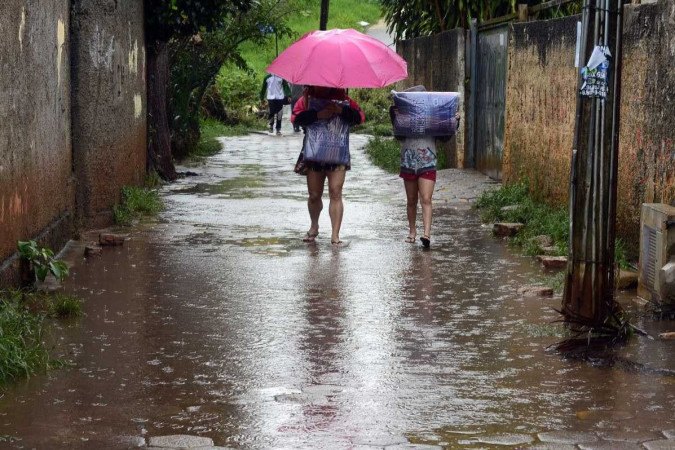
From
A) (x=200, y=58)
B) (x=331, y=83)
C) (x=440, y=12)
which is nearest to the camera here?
(x=331, y=83)

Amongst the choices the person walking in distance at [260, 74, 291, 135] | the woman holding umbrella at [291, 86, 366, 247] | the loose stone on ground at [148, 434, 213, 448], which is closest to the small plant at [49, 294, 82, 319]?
the loose stone on ground at [148, 434, 213, 448]

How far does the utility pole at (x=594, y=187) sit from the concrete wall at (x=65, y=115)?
363 centimetres

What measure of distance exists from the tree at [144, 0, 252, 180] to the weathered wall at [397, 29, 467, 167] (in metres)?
3.23

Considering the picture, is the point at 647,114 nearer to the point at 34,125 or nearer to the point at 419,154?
the point at 419,154

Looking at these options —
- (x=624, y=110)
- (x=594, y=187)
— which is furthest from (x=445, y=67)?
(x=594, y=187)

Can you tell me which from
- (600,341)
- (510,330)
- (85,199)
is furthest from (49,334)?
(85,199)

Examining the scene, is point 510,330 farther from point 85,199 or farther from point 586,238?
point 85,199

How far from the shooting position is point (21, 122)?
8258mm

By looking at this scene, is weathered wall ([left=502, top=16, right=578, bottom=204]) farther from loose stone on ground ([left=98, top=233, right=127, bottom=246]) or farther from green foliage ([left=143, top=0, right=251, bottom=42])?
loose stone on ground ([left=98, top=233, right=127, bottom=246])

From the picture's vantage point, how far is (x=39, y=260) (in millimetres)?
7988

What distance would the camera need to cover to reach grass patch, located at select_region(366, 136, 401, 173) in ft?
58.1

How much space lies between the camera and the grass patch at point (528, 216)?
9.74 m

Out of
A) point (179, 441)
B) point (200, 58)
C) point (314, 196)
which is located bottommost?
point (179, 441)

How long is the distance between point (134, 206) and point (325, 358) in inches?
→ 247
